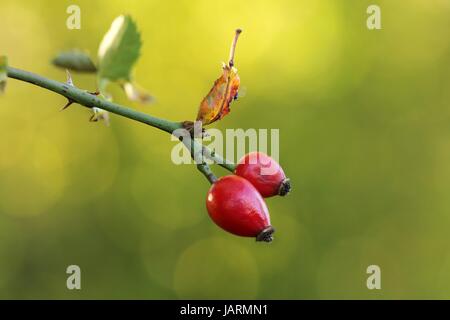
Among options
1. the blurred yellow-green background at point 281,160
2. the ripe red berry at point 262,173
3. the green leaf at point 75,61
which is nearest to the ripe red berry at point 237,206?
the ripe red berry at point 262,173

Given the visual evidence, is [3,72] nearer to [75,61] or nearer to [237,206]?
[75,61]

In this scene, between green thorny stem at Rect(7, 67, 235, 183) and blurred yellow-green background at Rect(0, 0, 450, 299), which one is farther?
blurred yellow-green background at Rect(0, 0, 450, 299)

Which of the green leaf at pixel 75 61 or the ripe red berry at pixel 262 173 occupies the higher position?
the green leaf at pixel 75 61

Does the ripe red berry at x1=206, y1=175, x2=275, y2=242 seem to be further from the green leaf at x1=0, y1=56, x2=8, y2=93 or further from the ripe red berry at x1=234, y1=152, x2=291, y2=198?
the green leaf at x1=0, y1=56, x2=8, y2=93

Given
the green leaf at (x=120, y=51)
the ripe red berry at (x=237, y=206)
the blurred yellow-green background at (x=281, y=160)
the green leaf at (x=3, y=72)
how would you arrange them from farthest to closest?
the blurred yellow-green background at (x=281, y=160), the ripe red berry at (x=237, y=206), the green leaf at (x=3, y=72), the green leaf at (x=120, y=51)

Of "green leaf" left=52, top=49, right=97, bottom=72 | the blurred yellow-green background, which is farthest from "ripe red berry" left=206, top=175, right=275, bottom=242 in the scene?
the blurred yellow-green background

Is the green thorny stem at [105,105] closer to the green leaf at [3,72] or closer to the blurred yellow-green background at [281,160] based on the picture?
the green leaf at [3,72]

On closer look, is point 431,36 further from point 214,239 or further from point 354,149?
point 214,239
